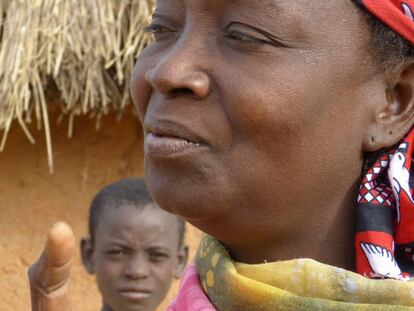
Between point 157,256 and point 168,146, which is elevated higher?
point 168,146

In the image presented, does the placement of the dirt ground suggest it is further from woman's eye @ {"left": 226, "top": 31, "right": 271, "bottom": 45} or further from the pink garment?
woman's eye @ {"left": 226, "top": 31, "right": 271, "bottom": 45}

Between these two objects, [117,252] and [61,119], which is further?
[61,119]

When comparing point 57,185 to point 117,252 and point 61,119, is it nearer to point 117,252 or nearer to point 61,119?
point 61,119

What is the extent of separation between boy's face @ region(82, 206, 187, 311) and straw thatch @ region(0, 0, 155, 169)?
0.90m

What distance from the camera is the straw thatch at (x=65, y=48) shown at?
5.52 metres

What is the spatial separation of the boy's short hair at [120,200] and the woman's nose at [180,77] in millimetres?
3221

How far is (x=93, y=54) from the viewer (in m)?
5.78

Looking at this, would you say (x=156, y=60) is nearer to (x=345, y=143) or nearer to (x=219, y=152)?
(x=219, y=152)

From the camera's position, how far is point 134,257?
4930 mm

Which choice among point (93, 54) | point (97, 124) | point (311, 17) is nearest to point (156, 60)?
point (311, 17)

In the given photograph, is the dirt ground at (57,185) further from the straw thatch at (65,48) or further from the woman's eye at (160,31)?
the woman's eye at (160,31)

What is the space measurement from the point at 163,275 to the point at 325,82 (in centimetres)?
321

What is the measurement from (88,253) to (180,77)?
3472mm

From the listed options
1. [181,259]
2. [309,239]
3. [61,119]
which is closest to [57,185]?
[61,119]
